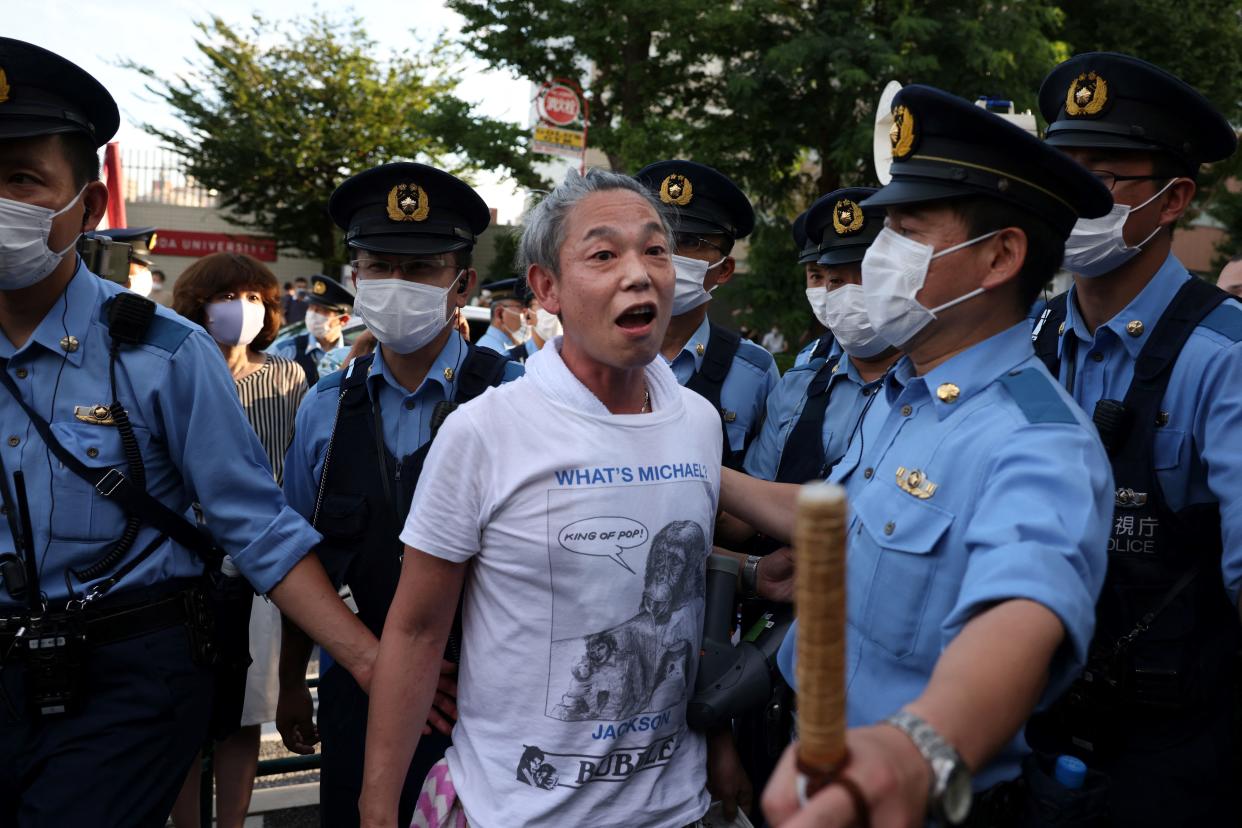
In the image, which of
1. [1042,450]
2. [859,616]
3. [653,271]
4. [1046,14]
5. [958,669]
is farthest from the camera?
[1046,14]

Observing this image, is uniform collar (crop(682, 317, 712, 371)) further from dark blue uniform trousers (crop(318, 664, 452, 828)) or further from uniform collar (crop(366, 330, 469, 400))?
dark blue uniform trousers (crop(318, 664, 452, 828))

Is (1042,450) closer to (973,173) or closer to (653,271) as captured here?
(973,173)

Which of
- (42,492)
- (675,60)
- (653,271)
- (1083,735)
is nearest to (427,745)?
(42,492)

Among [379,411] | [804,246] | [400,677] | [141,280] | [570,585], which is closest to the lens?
[570,585]

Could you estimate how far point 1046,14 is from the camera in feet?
49.0

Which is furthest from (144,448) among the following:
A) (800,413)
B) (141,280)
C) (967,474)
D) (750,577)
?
(141,280)

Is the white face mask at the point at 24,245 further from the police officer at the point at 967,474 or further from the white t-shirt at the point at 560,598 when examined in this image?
the police officer at the point at 967,474

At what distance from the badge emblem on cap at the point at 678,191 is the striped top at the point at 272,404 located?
212 centimetres

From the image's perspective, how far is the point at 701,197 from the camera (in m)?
4.38

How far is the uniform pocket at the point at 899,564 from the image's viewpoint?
1.72 m

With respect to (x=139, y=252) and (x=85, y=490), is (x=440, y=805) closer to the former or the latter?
(x=85, y=490)

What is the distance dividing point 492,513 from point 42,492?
110cm

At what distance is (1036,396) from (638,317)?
87 centimetres

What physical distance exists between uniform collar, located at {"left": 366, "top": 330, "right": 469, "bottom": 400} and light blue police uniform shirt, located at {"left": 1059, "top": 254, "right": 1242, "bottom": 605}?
1925 millimetres
